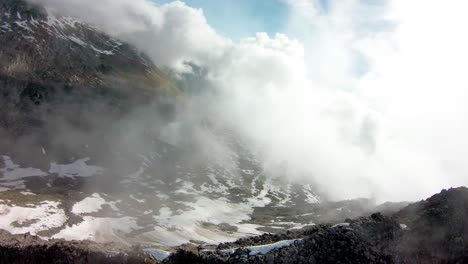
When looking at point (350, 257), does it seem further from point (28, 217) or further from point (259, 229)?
point (259, 229)

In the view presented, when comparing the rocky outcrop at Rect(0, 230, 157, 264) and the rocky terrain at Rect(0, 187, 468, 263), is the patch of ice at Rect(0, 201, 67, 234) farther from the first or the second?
the rocky terrain at Rect(0, 187, 468, 263)

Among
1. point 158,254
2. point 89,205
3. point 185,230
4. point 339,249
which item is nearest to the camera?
point 339,249

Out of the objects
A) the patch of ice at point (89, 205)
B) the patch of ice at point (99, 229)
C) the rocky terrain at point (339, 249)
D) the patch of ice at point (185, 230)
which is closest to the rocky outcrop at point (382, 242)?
the rocky terrain at point (339, 249)

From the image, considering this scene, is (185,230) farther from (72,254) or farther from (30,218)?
(72,254)

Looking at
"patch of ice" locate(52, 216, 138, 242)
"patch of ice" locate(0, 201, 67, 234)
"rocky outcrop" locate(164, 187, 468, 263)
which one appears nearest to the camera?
"rocky outcrop" locate(164, 187, 468, 263)

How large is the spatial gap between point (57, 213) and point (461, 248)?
436 feet

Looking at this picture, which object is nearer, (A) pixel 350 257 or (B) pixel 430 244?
(A) pixel 350 257

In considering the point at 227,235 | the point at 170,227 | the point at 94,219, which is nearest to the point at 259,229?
the point at 227,235

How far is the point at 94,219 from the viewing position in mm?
152375

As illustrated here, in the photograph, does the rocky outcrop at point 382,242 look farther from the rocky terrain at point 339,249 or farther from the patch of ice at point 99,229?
the patch of ice at point 99,229

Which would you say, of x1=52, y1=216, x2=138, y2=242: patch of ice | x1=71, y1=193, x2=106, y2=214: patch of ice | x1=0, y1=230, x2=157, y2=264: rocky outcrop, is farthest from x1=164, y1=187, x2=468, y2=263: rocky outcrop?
x1=71, y1=193, x2=106, y2=214: patch of ice

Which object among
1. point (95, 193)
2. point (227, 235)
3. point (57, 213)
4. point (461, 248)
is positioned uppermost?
point (95, 193)

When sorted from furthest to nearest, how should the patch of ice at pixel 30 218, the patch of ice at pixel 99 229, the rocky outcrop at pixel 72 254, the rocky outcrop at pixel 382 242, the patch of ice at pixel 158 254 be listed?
the patch of ice at pixel 99 229 → the patch of ice at pixel 30 218 → the patch of ice at pixel 158 254 → the rocky outcrop at pixel 72 254 → the rocky outcrop at pixel 382 242

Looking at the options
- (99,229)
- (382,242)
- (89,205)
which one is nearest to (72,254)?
(382,242)
